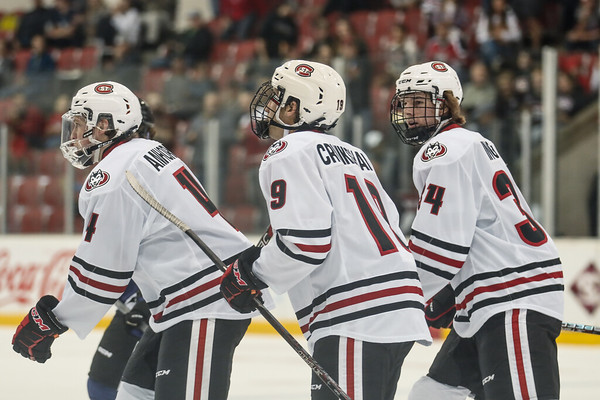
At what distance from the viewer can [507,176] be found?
310cm

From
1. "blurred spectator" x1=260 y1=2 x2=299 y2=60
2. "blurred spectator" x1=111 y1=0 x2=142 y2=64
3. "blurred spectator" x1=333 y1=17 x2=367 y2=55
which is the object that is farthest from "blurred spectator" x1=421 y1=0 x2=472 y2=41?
"blurred spectator" x1=111 y1=0 x2=142 y2=64

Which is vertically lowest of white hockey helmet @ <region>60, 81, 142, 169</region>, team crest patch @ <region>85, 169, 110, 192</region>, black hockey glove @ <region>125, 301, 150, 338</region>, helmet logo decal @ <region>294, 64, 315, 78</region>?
black hockey glove @ <region>125, 301, 150, 338</region>

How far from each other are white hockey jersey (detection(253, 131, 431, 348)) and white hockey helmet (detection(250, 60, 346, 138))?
0.38 ft

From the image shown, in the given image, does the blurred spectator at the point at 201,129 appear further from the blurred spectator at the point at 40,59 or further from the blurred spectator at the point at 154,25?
the blurred spectator at the point at 154,25

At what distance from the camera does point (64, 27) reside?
11250 mm

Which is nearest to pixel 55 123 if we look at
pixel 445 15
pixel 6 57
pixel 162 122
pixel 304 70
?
pixel 162 122

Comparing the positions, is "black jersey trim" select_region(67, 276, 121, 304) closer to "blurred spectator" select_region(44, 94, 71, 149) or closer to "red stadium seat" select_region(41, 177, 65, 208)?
"red stadium seat" select_region(41, 177, 65, 208)

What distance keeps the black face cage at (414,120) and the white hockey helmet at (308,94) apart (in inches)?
15.9

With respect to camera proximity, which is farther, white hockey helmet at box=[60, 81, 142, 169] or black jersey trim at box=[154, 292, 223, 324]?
white hockey helmet at box=[60, 81, 142, 169]

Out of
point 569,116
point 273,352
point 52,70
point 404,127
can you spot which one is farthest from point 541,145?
point 52,70

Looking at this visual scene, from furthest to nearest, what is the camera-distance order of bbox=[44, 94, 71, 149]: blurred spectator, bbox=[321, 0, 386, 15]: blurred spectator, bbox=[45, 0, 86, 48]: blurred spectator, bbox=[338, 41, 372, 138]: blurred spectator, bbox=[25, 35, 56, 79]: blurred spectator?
1. bbox=[45, 0, 86, 48]: blurred spectator
2. bbox=[25, 35, 56, 79]: blurred spectator
3. bbox=[321, 0, 386, 15]: blurred spectator
4. bbox=[44, 94, 71, 149]: blurred spectator
5. bbox=[338, 41, 372, 138]: blurred spectator

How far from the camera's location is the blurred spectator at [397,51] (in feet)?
24.1

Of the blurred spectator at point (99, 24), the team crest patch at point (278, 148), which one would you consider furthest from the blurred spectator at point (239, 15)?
the team crest patch at point (278, 148)

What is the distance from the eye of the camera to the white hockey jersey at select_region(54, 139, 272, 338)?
2898 millimetres
